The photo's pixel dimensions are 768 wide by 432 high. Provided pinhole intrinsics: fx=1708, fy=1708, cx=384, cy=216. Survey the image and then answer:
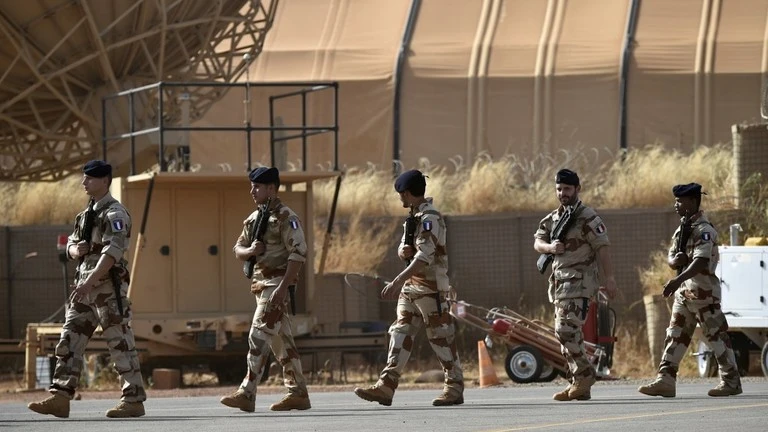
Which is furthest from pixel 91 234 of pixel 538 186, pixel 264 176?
pixel 538 186

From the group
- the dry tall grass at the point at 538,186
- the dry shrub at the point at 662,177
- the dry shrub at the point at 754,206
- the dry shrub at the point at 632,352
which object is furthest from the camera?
the dry tall grass at the point at 538,186

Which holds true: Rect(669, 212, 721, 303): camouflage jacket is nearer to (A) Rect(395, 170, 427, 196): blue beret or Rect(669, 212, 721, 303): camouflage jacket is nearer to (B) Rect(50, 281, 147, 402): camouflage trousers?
(A) Rect(395, 170, 427, 196): blue beret

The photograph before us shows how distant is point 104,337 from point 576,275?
12.2 feet

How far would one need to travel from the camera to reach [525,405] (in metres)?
13.4

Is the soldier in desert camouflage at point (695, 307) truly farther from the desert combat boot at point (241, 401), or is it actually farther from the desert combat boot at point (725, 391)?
the desert combat boot at point (241, 401)

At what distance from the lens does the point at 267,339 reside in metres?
12.7

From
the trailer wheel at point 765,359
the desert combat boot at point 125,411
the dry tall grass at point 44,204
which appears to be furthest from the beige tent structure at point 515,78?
the desert combat boot at point 125,411

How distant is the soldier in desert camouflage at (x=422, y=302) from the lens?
12969mm

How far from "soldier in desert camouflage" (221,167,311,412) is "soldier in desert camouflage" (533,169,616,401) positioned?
2116mm

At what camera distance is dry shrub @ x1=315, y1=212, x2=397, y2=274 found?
22391 millimetres

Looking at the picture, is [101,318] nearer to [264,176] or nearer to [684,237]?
[264,176]

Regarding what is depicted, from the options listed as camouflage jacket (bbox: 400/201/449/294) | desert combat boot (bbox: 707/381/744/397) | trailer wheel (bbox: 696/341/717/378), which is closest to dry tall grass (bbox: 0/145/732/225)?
trailer wheel (bbox: 696/341/717/378)

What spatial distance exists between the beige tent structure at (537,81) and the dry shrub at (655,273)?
7452 mm

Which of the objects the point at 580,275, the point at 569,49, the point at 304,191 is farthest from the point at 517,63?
the point at 580,275
